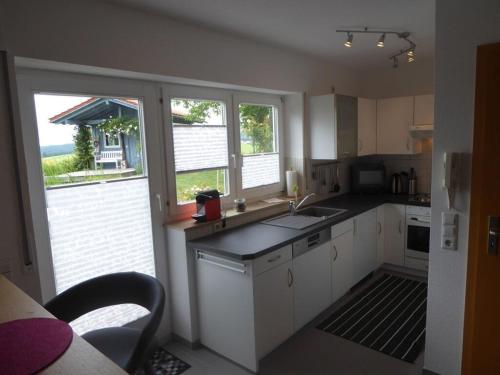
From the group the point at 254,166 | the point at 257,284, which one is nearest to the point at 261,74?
the point at 254,166

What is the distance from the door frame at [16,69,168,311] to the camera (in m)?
1.98

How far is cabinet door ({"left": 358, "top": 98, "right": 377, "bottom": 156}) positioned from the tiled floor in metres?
2.28

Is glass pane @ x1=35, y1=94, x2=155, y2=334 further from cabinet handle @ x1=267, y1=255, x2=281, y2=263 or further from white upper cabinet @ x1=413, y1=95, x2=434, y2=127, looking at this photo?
white upper cabinet @ x1=413, y1=95, x2=434, y2=127

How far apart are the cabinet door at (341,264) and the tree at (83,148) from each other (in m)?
2.12

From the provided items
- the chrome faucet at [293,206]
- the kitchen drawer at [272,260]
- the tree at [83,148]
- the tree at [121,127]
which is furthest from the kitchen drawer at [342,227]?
the tree at [83,148]

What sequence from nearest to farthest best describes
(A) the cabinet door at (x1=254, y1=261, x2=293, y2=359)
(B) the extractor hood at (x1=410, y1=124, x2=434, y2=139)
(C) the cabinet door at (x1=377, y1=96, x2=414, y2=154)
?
(A) the cabinet door at (x1=254, y1=261, x2=293, y2=359), (B) the extractor hood at (x1=410, y1=124, x2=434, y2=139), (C) the cabinet door at (x1=377, y1=96, x2=414, y2=154)

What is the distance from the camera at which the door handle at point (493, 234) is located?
6.07ft

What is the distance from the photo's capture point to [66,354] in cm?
99

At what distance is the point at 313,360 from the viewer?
2518 mm

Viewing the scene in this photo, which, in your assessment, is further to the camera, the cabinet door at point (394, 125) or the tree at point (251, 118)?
the cabinet door at point (394, 125)

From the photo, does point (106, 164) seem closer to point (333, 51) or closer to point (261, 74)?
point (261, 74)

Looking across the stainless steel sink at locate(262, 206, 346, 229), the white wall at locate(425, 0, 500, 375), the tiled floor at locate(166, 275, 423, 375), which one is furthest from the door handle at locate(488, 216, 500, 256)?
the stainless steel sink at locate(262, 206, 346, 229)

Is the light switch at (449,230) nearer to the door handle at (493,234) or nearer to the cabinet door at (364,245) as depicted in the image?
the door handle at (493,234)

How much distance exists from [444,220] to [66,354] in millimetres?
2030
